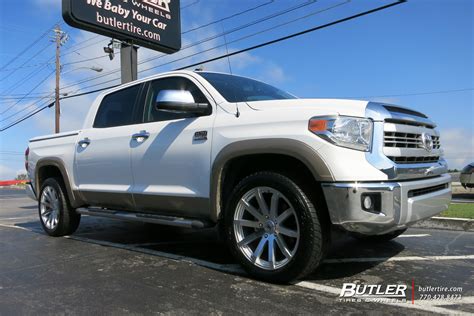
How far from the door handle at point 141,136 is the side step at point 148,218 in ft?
2.74

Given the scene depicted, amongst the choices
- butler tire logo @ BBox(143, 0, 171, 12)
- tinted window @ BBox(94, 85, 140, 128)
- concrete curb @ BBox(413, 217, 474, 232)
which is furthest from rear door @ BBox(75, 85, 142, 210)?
butler tire logo @ BBox(143, 0, 171, 12)

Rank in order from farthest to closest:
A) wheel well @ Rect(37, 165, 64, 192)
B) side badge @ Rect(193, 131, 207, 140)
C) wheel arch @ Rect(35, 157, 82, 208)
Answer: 1. wheel well @ Rect(37, 165, 64, 192)
2. wheel arch @ Rect(35, 157, 82, 208)
3. side badge @ Rect(193, 131, 207, 140)

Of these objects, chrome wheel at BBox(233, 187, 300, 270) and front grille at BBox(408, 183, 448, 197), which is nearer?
front grille at BBox(408, 183, 448, 197)

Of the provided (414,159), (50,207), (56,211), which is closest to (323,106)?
(414,159)

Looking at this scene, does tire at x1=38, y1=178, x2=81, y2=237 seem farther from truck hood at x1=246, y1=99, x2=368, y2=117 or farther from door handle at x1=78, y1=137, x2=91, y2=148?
truck hood at x1=246, y1=99, x2=368, y2=117

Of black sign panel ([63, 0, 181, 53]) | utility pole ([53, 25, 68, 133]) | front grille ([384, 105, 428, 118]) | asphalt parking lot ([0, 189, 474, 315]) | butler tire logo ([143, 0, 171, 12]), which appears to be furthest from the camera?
utility pole ([53, 25, 68, 133])

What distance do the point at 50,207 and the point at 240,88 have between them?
360 cm

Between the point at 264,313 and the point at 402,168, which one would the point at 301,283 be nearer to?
the point at 264,313

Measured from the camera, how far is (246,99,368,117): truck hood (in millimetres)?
3363

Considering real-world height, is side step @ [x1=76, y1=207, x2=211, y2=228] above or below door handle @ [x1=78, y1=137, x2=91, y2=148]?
below

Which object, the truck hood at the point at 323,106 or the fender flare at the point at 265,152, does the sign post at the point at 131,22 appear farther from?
the truck hood at the point at 323,106

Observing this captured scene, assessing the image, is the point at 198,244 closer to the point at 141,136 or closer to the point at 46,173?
the point at 141,136

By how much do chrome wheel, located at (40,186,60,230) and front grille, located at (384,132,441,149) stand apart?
470 cm

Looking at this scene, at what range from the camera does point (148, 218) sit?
4629 millimetres
